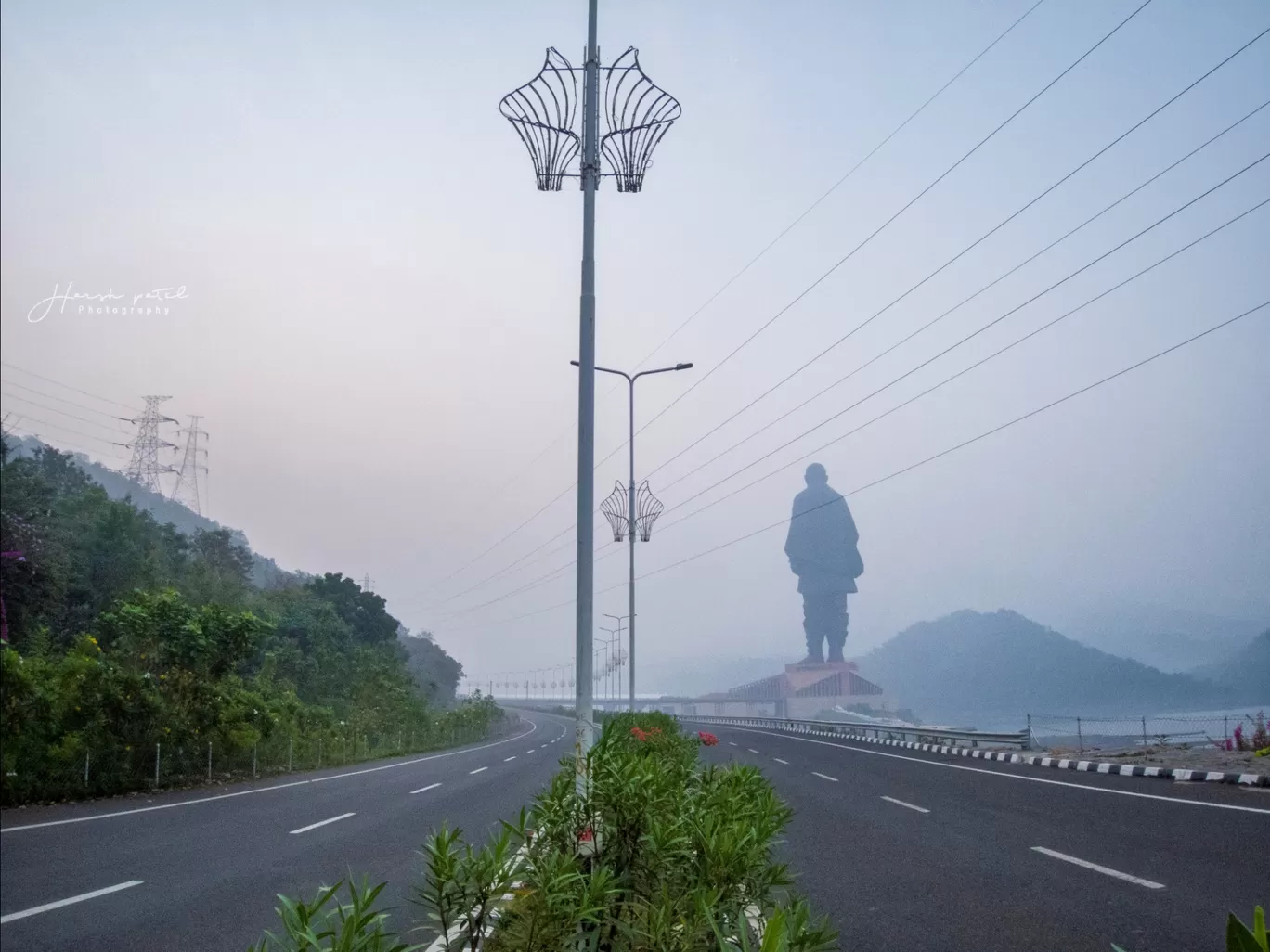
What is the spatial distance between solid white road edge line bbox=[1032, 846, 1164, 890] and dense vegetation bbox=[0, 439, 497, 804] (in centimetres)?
1590

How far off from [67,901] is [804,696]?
153466 mm

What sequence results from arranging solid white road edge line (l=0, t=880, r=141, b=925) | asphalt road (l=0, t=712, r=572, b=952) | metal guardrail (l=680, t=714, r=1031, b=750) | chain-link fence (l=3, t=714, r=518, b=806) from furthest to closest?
metal guardrail (l=680, t=714, r=1031, b=750)
chain-link fence (l=3, t=714, r=518, b=806)
solid white road edge line (l=0, t=880, r=141, b=925)
asphalt road (l=0, t=712, r=572, b=952)

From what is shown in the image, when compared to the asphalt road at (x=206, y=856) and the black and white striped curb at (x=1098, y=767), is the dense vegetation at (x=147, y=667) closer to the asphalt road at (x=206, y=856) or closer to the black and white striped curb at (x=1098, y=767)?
the asphalt road at (x=206, y=856)

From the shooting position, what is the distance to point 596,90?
1146cm

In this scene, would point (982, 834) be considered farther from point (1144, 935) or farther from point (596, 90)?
point (596, 90)

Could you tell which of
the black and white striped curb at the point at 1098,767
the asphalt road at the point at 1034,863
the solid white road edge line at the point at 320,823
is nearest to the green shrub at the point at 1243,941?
the asphalt road at the point at 1034,863

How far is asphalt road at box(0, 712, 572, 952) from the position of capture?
306 inches

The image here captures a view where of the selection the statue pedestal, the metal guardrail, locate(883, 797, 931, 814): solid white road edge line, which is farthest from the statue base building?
locate(883, 797, 931, 814): solid white road edge line

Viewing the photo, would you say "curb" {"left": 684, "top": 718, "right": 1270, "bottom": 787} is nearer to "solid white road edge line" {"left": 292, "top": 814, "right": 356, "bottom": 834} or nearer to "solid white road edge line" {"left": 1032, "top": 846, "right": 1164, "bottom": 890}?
"solid white road edge line" {"left": 1032, "top": 846, "right": 1164, "bottom": 890}

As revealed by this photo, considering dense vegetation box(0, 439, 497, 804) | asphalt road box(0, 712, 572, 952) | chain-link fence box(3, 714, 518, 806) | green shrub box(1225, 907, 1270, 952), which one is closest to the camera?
green shrub box(1225, 907, 1270, 952)

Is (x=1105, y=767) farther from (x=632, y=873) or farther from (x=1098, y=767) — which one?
(x=632, y=873)

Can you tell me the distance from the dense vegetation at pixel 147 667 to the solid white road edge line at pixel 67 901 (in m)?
9.07

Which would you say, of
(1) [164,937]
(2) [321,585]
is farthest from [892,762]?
(2) [321,585]

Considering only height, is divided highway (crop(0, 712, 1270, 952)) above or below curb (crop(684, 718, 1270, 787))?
below
